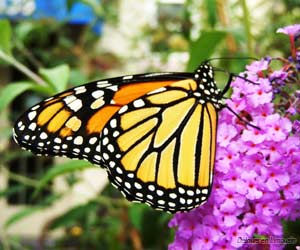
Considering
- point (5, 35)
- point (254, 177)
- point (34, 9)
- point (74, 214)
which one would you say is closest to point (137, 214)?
point (74, 214)

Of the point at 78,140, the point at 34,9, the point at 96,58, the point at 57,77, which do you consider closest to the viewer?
the point at 78,140

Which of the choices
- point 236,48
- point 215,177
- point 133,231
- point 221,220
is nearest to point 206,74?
point 215,177

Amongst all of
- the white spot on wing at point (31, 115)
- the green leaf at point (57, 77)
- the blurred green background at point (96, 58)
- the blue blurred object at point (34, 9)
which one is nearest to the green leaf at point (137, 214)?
the blurred green background at point (96, 58)

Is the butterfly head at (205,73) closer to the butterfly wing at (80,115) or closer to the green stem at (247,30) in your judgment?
the butterfly wing at (80,115)

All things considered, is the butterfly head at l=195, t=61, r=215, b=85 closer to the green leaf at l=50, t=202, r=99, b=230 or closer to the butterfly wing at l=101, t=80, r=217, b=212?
the butterfly wing at l=101, t=80, r=217, b=212

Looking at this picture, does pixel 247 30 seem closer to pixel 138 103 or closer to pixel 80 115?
pixel 138 103

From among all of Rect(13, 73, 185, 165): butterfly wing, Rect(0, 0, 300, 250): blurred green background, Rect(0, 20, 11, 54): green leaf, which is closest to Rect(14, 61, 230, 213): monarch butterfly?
Rect(13, 73, 185, 165): butterfly wing
